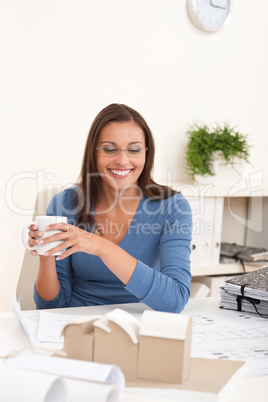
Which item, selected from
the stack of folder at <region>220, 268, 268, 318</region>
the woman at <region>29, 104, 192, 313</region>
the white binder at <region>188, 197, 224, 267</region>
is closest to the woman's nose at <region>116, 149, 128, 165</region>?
the woman at <region>29, 104, 192, 313</region>

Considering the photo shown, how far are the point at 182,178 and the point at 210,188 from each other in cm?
29

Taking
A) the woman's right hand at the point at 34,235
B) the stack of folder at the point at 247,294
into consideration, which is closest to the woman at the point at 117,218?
the stack of folder at the point at 247,294

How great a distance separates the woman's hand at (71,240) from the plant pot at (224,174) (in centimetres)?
170

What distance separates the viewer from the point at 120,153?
159 centimetres

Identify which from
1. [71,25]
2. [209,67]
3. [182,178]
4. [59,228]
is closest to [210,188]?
[182,178]

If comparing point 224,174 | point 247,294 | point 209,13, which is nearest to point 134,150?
point 247,294

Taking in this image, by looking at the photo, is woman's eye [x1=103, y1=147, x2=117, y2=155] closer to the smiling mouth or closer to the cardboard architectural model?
the smiling mouth

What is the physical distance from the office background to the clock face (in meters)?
0.05

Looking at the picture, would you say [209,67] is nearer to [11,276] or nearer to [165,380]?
[11,276]

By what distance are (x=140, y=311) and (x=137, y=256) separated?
28 cm

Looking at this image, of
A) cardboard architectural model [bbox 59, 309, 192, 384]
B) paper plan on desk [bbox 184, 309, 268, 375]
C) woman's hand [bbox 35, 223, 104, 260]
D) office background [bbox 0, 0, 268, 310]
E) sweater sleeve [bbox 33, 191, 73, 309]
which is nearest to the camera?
cardboard architectural model [bbox 59, 309, 192, 384]

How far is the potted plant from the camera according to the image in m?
2.84

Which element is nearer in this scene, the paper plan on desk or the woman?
the paper plan on desk

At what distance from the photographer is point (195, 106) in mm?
3037
